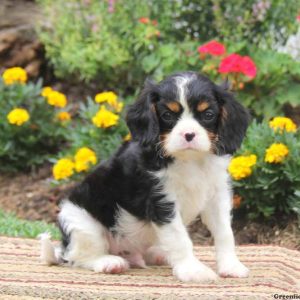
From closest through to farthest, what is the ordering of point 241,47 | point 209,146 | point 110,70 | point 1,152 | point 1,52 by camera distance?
point 209,146 → point 241,47 → point 1,152 → point 110,70 → point 1,52

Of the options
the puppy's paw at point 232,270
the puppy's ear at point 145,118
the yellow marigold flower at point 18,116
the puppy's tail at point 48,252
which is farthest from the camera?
the yellow marigold flower at point 18,116

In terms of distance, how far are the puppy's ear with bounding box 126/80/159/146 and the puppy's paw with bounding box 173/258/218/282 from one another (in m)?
0.77

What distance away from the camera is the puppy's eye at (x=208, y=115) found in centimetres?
388

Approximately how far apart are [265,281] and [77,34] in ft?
20.7

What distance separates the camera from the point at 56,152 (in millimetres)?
9008

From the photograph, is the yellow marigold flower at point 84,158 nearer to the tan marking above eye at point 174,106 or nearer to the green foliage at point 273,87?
the green foliage at point 273,87

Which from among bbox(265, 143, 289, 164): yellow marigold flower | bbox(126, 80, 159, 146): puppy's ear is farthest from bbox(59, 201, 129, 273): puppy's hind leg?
bbox(265, 143, 289, 164): yellow marigold flower

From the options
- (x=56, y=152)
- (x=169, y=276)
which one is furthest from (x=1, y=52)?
(x=169, y=276)

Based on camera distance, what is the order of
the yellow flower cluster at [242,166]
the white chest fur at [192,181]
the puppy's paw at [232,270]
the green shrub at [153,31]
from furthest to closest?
the green shrub at [153,31] → the yellow flower cluster at [242,166] → the puppy's paw at [232,270] → the white chest fur at [192,181]

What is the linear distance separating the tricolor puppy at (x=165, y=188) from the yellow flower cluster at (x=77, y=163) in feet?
8.66

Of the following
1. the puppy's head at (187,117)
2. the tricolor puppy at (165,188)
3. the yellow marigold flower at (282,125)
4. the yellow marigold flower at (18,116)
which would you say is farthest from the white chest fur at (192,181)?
the yellow marigold flower at (18,116)

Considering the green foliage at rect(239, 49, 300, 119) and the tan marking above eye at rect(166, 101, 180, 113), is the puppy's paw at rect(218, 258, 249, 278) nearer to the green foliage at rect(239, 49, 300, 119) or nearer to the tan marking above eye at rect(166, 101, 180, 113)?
the tan marking above eye at rect(166, 101, 180, 113)

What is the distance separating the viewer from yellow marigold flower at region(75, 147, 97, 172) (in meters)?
7.30

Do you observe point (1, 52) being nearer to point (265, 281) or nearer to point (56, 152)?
point (56, 152)
